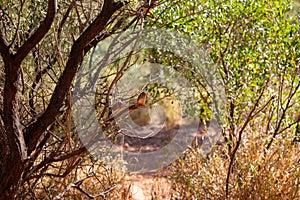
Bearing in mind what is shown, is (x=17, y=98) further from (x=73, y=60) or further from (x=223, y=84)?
(x=223, y=84)

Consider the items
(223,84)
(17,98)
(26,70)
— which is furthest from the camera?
(223,84)

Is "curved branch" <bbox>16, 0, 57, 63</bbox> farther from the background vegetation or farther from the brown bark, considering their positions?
the background vegetation

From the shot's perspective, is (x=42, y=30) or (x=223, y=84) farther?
(x=223, y=84)

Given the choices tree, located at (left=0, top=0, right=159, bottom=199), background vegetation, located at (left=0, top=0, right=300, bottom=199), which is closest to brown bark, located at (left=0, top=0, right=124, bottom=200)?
tree, located at (left=0, top=0, right=159, bottom=199)

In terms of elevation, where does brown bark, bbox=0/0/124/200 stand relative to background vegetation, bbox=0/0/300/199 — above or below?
below

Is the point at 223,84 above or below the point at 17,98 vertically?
above

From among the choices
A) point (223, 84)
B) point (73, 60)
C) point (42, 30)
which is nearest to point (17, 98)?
point (73, 60)

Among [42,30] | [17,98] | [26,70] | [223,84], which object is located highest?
[223,84]

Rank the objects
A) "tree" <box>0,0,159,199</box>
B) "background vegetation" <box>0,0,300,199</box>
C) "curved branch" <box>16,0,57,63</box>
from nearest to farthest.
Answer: "curved branch" <box>16,0,57,63</box> < "tree" <box>0,0,159,199</box> < "background vegetation" <box>0,0,300,199</box>

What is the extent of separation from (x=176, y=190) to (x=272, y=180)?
3.44ft

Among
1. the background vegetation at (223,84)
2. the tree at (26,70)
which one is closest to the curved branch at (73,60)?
the tree at (26,70)

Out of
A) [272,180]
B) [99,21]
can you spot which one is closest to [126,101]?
[99,21]

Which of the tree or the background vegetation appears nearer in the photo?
the tree

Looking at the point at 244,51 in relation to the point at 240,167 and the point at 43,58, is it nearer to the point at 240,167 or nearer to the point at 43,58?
the point at 240,167
